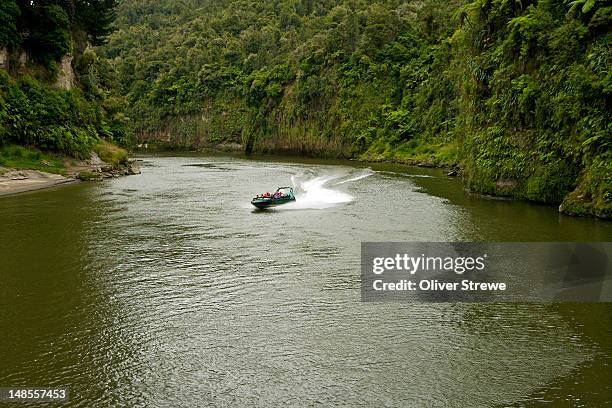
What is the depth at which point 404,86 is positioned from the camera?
104 m

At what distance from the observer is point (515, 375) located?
1485 cm

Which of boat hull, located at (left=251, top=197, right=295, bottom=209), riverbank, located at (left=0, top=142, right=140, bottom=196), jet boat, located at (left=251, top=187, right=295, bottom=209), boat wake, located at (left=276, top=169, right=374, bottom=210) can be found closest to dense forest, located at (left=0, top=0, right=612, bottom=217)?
riverbank, located at (left=0, top=142, right=140, bottom=196)

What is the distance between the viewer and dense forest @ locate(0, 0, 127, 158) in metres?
57.8

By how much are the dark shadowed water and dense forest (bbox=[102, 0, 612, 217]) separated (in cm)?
795

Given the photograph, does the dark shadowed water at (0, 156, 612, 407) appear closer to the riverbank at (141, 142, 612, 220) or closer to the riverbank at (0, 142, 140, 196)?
the riverbank at (141, 142, 612, 220)

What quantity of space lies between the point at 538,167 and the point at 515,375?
28765 millimetres

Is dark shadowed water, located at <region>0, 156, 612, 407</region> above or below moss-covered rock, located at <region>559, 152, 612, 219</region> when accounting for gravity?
below

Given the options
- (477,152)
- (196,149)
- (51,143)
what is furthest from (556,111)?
(196,149)

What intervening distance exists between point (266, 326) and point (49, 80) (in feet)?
188

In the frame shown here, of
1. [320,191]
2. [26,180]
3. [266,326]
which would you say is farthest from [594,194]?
[26,180]

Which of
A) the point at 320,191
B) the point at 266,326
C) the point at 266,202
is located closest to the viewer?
the point at 266,326

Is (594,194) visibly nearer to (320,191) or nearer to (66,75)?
(320,191)

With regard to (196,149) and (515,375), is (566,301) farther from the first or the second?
(196,149)

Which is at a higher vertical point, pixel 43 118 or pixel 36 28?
pixel 36 28
